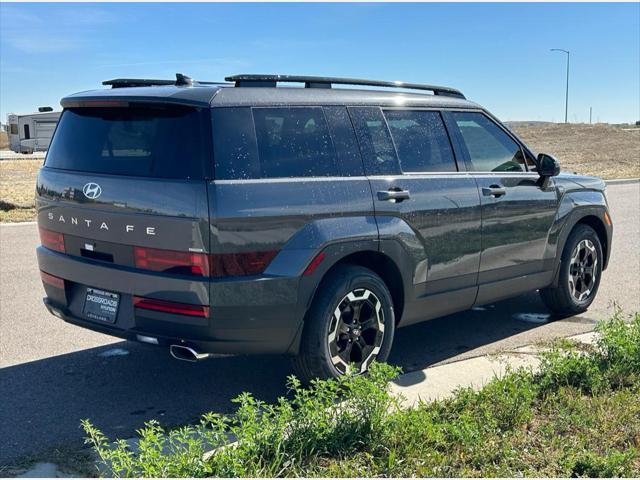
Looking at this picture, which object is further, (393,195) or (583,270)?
(583,270)

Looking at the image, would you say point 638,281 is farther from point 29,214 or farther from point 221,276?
point 29,214

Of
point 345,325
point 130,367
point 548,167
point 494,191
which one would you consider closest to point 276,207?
point 345,325

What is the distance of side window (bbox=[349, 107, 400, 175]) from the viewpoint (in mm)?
4956

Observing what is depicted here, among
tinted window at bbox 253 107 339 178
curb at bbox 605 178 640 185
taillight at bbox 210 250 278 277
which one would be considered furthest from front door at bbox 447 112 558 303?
curb at bbox 605 178 640 185

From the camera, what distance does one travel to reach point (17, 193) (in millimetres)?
17375

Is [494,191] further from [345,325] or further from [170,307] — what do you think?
[170,307]

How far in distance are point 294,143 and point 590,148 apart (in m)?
35.9

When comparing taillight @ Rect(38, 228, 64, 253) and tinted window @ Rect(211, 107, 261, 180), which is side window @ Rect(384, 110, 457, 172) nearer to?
tinted window @ Rect(211, 107, 261, 180)

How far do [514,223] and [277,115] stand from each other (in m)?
2.32

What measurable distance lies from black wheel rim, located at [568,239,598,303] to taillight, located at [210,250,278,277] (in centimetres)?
346

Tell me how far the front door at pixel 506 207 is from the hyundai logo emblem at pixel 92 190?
273 cm

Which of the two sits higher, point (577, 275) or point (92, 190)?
point (92, 190)

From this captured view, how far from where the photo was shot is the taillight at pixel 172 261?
162 inches

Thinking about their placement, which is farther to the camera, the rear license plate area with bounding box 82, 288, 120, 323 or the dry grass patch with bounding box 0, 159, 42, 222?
the dry grass patch with bounding box 0, 159, 42, 222
